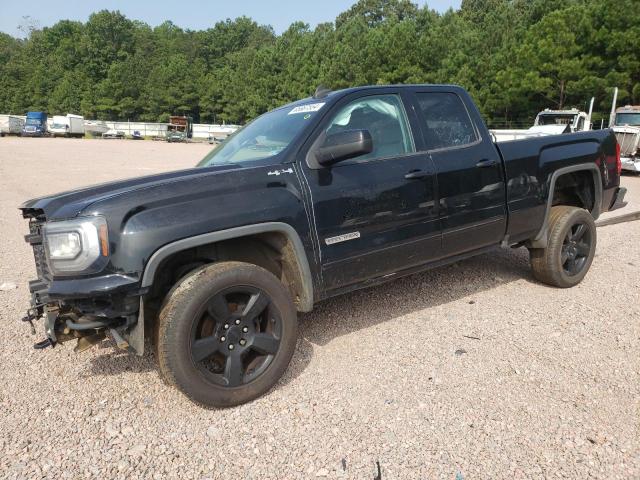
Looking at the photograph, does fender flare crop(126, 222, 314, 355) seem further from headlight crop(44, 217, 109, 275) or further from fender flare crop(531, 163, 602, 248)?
fender flare crop(531, 163, 602, 248)

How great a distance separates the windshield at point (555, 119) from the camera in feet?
61.4

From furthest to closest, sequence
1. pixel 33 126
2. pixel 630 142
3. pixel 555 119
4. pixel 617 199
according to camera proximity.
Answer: pixel 33 126
pixel 555 119
pixel 630 142
pixel 617 199

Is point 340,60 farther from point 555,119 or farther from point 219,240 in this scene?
point 219,240

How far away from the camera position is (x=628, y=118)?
18047 mm

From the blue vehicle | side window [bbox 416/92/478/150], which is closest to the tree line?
the blue vehicle

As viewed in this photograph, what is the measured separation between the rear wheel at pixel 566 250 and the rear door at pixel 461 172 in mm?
699

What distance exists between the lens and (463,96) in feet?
14.3

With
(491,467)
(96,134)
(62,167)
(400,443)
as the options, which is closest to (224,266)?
(400,443)

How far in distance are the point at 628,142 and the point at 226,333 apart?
17.7m

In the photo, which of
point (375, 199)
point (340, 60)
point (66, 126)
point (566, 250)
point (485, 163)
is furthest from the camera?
point (66, 126)

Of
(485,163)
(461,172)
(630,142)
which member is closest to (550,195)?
(485,163)

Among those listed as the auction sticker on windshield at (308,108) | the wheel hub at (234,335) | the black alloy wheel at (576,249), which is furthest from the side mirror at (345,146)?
the black alloy wheel at (576,249)

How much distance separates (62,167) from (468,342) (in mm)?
17809

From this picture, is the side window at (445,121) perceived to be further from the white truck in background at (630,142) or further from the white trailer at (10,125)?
the white trailer at (10,125)
